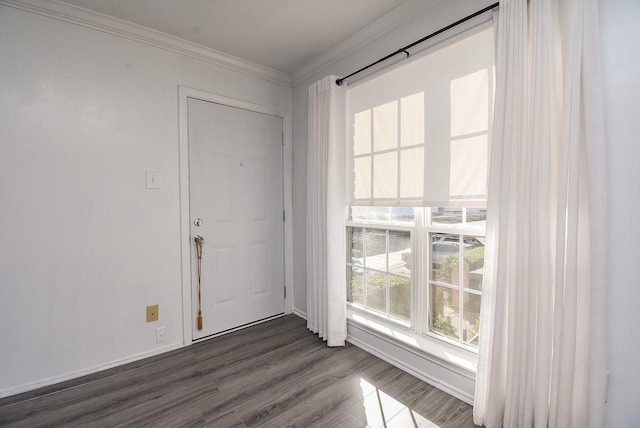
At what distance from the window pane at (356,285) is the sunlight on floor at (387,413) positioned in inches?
33.4

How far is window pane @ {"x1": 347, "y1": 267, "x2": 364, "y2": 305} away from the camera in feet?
8.62

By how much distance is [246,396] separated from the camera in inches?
74.2

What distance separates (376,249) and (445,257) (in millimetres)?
606

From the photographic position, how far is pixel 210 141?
8.73ft

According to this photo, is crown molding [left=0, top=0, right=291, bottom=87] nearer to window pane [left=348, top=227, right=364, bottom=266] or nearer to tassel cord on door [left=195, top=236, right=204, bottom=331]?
tassel cord on door [left=195, top=236, right=204, bottom=331]

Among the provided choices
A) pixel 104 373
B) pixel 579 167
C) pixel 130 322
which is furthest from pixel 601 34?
pixel 104 373

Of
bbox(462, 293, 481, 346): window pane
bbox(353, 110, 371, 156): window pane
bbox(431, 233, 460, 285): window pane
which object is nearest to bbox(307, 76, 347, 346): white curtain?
bbox(353, 110, 371, 156): window pane

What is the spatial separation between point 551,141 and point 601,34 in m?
0.48

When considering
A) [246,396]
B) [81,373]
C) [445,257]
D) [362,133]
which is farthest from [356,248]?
[81,373]

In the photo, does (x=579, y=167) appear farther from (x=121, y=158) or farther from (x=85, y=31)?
(x=85, y=31)

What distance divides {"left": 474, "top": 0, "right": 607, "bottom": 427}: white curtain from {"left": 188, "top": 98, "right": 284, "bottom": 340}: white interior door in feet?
6.82

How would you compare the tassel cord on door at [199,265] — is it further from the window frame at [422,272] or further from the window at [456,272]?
the window at [456,272]

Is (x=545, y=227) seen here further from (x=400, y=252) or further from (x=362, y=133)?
(x=362, y=133)

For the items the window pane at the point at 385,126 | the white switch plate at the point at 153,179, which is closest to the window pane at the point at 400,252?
the window pane at the point at 385,126
